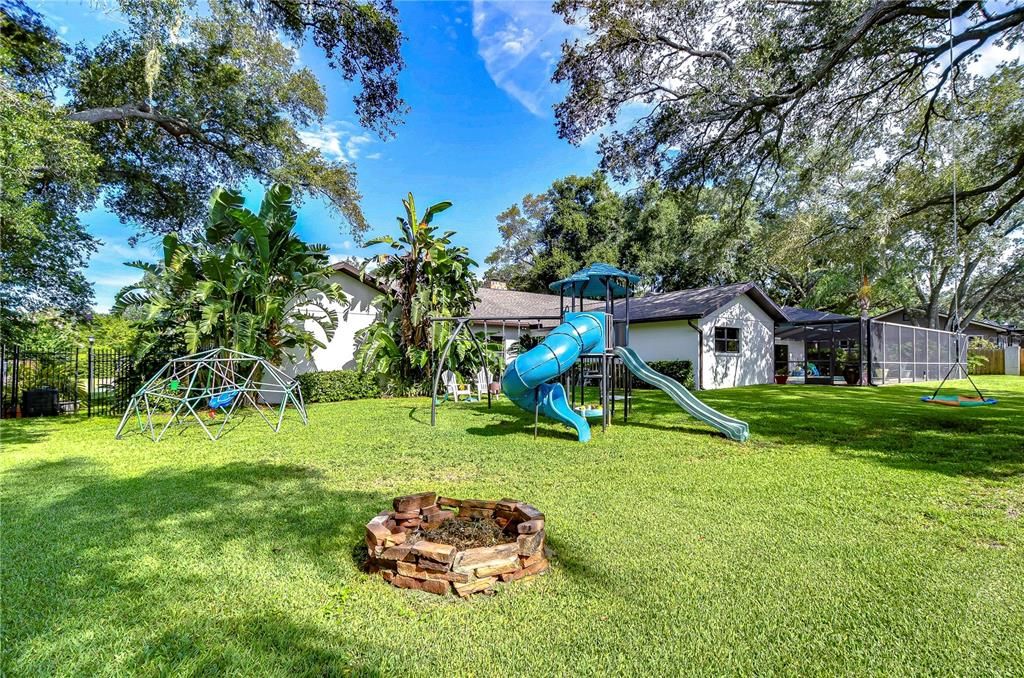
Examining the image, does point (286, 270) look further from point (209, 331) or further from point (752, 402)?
point (752, 402)

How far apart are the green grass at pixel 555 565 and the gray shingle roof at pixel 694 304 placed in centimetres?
1014

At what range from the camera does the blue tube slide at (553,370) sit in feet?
25.5

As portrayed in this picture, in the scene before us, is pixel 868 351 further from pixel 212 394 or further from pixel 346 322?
pixel 212 394

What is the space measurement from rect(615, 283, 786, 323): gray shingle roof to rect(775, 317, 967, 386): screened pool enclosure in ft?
7.10

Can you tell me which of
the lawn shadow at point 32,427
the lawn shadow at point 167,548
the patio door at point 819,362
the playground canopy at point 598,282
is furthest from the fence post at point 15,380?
the patio door at point 819,362

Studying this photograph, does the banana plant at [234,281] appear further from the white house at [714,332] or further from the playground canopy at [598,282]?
the white house at [714,332]

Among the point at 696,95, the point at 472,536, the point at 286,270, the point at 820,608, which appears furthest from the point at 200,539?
the point at 696,95

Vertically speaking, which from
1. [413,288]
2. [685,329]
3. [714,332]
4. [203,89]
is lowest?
[714,332]

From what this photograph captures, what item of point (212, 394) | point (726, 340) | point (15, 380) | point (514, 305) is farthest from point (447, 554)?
point (514, 305)

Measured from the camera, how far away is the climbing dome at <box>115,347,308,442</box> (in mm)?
9133

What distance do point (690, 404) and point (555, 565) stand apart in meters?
6.66

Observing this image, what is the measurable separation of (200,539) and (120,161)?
1271 cm

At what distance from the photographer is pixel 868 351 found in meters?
18.6

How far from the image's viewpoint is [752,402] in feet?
42.5
